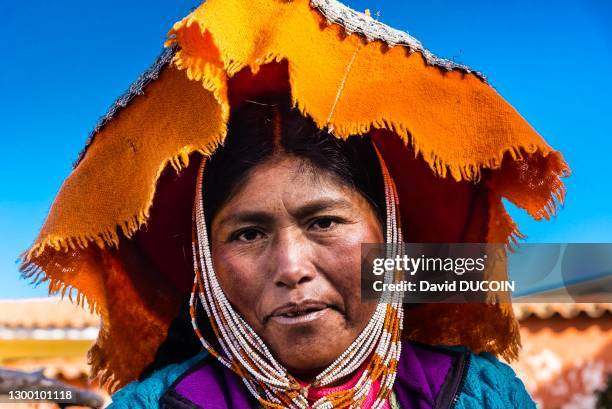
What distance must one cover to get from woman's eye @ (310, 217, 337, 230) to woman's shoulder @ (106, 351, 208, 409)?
0.59 m

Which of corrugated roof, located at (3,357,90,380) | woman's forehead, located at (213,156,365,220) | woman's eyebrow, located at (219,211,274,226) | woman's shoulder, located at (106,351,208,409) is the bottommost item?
woman's shoulder, located at (106,351,208,409)

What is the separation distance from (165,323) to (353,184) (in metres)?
0.85

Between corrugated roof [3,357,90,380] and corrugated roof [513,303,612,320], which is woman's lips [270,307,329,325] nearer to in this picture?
corrugated roof [3,357,90,380]

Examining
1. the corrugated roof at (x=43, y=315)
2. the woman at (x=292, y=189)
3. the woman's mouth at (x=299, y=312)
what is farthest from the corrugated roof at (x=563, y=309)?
the woman's mouth at (x=299, y=312)

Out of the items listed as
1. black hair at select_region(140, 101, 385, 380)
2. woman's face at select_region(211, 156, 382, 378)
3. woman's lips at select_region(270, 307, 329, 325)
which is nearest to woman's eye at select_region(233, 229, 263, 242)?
woman's face at select_region(211, 156, 382, 378)

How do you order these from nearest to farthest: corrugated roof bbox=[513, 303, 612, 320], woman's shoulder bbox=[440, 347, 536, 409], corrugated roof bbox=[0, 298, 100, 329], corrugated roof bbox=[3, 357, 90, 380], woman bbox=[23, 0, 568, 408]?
woman bbox=[23, 0, 568, 408] → woman's shoulder bbox=[440, 347, 536, 409] → corrugated roof bbox=[3, 357, 90, 380] → corrugated roof bbox=[513, 303, 612, 320] → corrugated roof bbox=[0, 298, 100, 329]

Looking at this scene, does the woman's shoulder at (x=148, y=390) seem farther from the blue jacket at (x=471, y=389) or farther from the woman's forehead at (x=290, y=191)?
the woman's forehead at (x=290, y=191)

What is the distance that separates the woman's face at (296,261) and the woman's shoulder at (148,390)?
30 centimetres

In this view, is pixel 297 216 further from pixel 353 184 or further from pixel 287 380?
pixel 287 380

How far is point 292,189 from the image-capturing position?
5.95ft

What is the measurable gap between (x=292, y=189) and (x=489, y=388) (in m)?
0.81

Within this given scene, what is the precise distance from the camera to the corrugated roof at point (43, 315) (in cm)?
698

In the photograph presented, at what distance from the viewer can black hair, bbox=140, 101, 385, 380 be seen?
189 centimetres

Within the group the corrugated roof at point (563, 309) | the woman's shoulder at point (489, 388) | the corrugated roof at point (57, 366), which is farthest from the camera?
the corrugated roof at point (563, 309)
